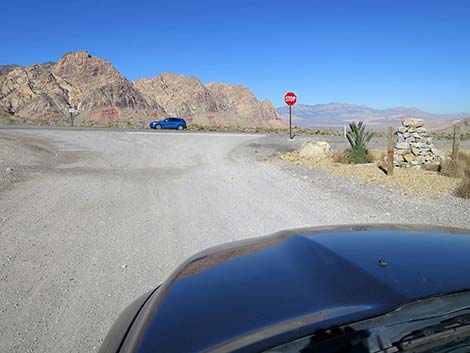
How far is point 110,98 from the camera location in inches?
4808

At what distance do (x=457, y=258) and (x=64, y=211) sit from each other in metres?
7.59

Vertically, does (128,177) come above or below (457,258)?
below

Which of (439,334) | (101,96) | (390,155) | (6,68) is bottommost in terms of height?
(390,155)

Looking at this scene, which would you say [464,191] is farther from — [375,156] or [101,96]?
[101,96]

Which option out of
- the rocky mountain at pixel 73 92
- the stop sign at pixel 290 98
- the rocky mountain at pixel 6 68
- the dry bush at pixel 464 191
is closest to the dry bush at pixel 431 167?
the dry bush at pixel 464 191

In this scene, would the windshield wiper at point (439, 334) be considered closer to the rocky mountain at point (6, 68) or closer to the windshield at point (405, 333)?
the windshield at point (405, 333)

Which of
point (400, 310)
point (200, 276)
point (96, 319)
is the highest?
point (400, 310)

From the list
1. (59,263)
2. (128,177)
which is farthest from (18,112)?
(59,263)

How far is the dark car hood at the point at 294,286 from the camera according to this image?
1661mm

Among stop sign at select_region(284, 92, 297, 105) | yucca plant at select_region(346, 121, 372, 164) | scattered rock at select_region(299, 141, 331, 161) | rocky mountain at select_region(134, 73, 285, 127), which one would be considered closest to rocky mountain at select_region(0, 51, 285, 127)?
rocky mountain at select_region(134, 73, 285, 127)

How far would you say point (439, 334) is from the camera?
5.37 feet

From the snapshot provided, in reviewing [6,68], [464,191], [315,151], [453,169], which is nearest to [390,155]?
[453,169]

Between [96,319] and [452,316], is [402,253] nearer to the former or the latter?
[452,316]

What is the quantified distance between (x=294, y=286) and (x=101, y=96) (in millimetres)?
128435
